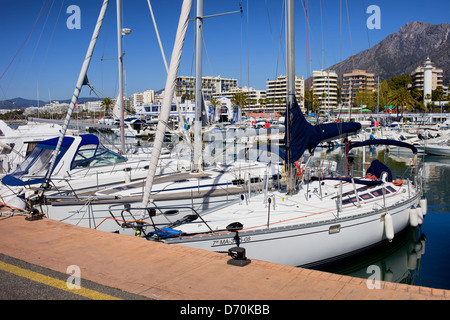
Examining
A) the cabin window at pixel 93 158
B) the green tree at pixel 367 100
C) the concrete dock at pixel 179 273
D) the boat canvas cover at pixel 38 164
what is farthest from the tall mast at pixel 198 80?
the green tree at pixel 367 100

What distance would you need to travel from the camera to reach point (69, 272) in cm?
557

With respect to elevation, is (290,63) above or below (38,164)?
above

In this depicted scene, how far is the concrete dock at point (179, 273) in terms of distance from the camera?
488 cm

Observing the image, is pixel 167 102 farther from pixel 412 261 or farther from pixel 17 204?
pixel 412 261

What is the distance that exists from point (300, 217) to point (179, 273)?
5067 mm

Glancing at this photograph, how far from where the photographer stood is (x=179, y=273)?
563 cm

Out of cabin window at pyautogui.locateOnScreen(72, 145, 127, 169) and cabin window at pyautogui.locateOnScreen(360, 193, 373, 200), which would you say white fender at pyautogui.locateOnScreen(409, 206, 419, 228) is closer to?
cabin window at pyautogui.locateOnScreen(360, 193, 373, 200)

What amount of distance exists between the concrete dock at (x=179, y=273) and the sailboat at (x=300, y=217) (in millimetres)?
1522

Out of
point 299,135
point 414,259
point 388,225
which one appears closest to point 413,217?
point 414,259

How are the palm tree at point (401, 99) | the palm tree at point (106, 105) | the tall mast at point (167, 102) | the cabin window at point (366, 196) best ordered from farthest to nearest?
the palm tree at point (401, 99), the palm tree at point (106, 105), the cabin window at point (366, 196), the tall mast at point (167, 102)

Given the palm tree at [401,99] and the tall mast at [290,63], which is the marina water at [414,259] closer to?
the tall mast at [290,63]

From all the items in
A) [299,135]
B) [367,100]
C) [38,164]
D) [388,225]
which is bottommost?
[388,225]

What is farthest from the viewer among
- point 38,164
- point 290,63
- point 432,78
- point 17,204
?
point 432,78

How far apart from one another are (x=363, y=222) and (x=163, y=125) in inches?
252
